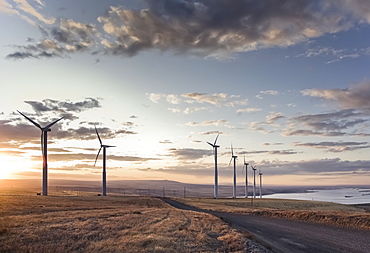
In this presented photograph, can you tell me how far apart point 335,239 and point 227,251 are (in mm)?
9384

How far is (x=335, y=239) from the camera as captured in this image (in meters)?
24.6

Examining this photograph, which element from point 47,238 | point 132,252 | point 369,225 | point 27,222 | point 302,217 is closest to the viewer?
point 132,252

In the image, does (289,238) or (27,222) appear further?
(27,222)

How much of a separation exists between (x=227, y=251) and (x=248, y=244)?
70.3 inches

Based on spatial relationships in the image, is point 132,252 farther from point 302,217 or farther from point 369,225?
point 302,217

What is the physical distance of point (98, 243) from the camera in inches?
886

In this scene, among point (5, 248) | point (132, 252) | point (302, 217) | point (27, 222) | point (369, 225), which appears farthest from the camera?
point (302, 217)

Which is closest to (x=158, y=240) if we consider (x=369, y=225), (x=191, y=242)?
(x=191, y=242)

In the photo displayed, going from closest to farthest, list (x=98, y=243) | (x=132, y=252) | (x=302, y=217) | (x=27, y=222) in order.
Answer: (x=132, y=252)
(x=98, y=243)
(x=27, y=222)
(x=302, y=217)

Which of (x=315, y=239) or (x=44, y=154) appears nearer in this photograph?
(x=315, y=239)

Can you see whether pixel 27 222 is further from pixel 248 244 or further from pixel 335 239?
pixel 335 239

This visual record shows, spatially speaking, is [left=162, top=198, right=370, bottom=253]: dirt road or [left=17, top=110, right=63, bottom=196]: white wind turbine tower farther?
[left=17, top=110, right=63, bottom=196]: white wind turbine tower

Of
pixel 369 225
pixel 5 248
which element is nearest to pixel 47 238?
pixel 5 248

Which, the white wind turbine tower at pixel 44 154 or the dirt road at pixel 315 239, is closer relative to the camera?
the dirt road at pixel 315 239
